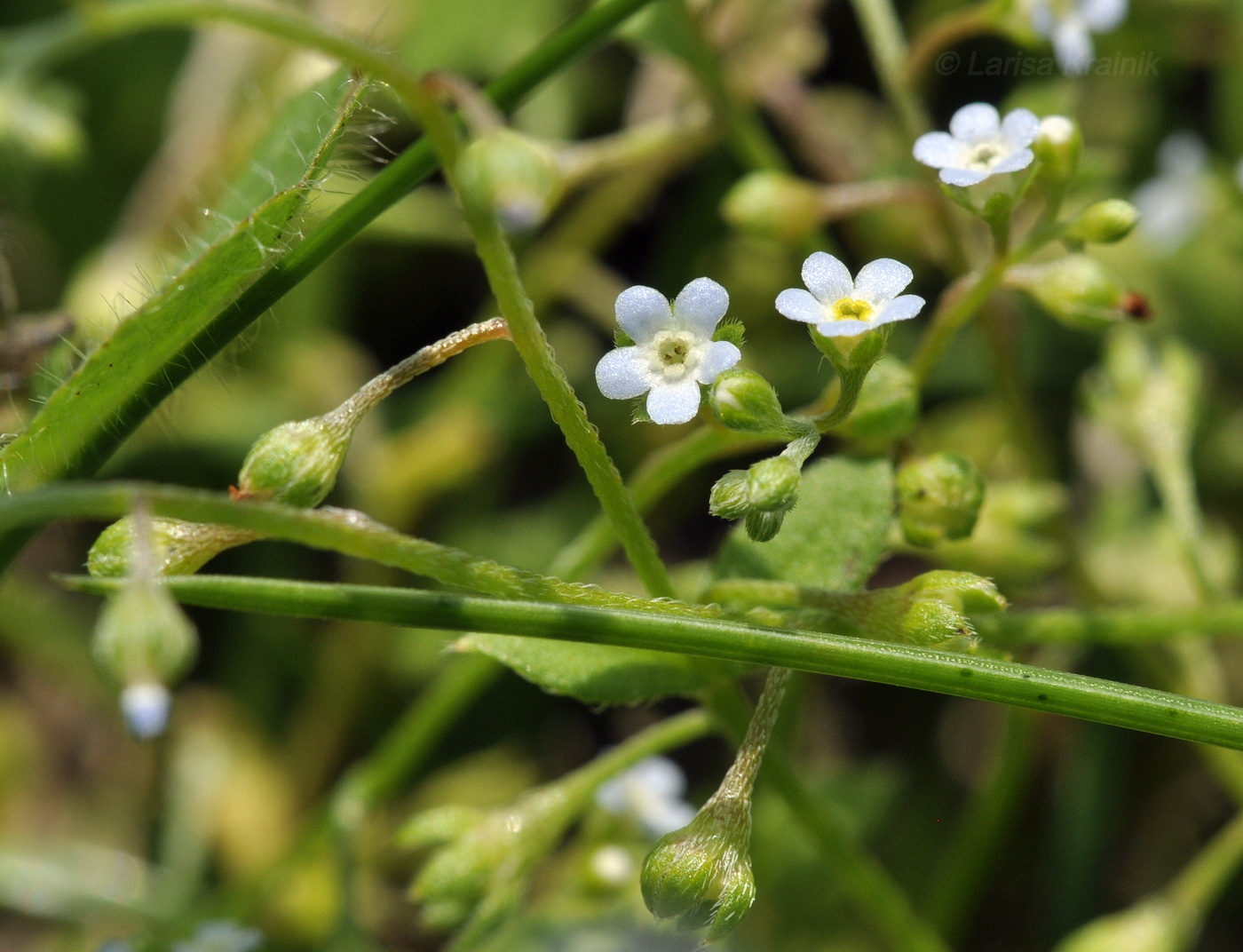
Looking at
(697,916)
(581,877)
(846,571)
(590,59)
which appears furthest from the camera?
(590,59)

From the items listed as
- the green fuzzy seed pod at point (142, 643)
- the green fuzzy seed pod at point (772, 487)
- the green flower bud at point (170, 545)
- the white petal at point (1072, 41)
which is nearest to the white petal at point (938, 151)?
the green fuzzy seed pod at point (772, 487)

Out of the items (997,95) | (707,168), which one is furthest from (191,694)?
(997,95)

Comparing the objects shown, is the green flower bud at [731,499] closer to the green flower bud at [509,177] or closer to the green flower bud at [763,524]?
the green flower bud at [763,524]

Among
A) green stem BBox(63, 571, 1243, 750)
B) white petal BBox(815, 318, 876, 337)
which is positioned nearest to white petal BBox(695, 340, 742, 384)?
white petal BBox(815, 318, 876, 337)

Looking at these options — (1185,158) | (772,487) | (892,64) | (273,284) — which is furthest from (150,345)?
(1185,158)

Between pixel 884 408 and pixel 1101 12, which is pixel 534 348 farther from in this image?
pixel 1101 12

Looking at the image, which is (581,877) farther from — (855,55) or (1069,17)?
(855,55)

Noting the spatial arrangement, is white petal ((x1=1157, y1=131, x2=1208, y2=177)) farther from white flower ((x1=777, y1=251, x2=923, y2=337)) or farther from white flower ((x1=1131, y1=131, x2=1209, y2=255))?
white flower ((x1=777, y1=251, x2=923, y2=337))
